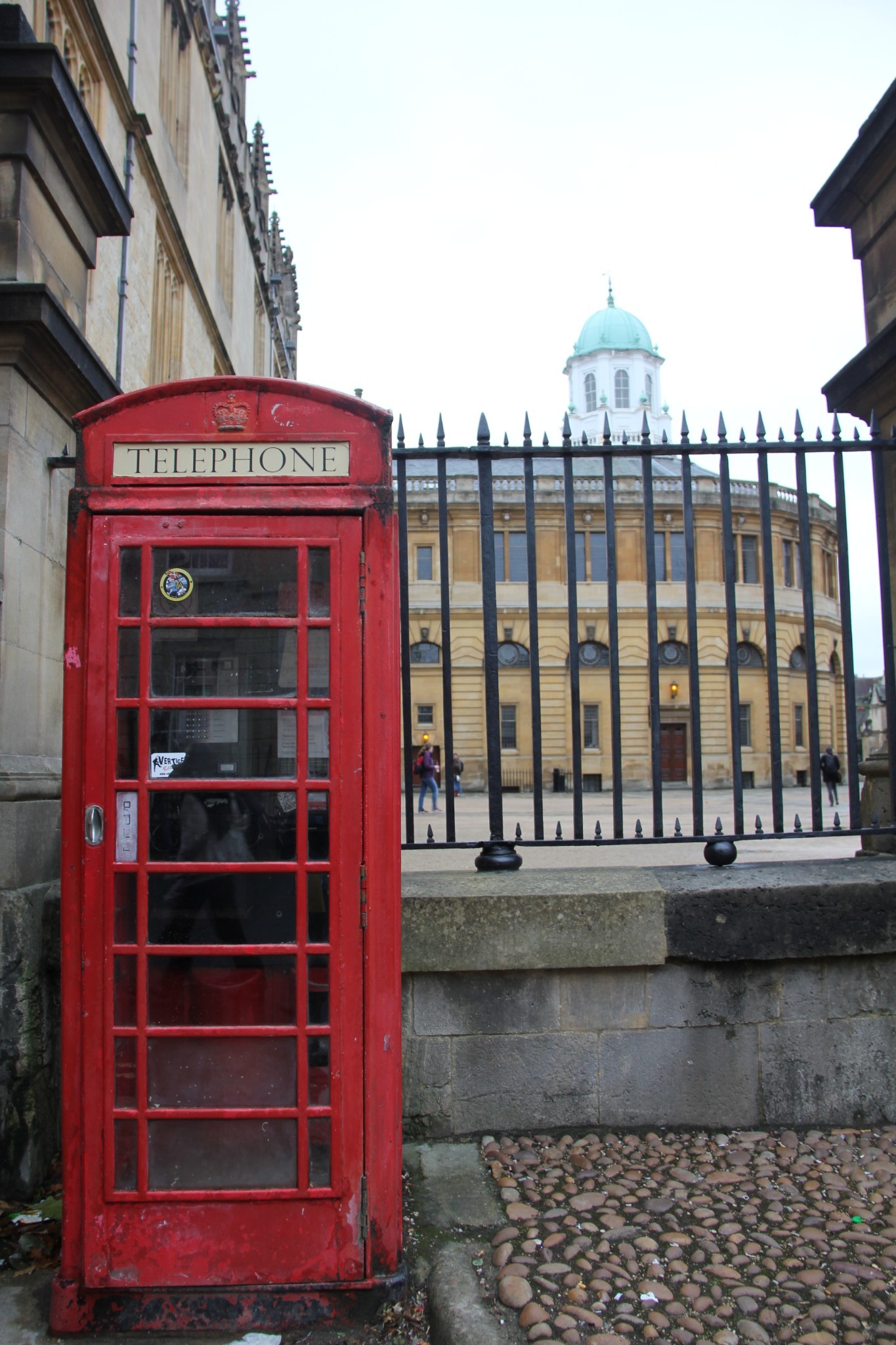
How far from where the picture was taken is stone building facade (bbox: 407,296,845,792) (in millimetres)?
31141

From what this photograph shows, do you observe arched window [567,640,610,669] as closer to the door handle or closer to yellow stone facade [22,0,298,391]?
yellow stone facade [22,0,298,391]

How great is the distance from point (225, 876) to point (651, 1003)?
1.89 m

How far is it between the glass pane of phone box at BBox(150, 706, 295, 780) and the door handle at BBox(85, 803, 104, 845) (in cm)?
21

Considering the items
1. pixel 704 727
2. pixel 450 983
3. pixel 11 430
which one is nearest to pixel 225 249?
pixel 11 430

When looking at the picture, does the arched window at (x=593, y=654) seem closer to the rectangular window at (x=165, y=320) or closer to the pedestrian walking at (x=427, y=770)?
the pedestrian walking at (x=427, y=770)

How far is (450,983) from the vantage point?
3592 millimetres

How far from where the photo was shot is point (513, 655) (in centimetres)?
3797

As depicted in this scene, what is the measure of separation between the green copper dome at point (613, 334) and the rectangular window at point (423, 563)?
36.5 metres

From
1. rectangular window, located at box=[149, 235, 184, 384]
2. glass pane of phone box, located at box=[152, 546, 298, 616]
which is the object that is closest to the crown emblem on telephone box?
glass pane of phone box, located at box=[152, 546, 298, 616]

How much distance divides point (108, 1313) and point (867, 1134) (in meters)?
2.87

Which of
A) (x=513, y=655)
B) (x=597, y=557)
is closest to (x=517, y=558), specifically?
(x=597, y=557)

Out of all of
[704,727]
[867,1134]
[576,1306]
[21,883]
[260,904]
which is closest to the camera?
[576,1306]

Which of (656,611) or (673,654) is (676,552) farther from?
(656,611)

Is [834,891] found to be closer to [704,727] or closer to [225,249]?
[225,249]
